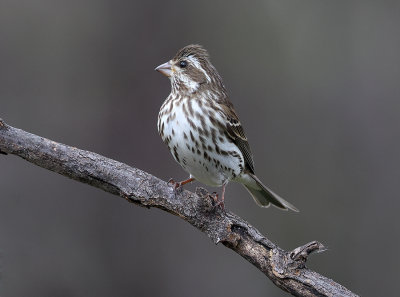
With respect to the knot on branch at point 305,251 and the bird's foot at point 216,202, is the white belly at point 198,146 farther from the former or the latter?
the knot on branch at point 305,251

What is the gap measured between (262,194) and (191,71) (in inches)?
56.2

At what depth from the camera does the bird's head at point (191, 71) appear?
7.18m

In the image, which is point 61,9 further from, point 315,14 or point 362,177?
point 362,177

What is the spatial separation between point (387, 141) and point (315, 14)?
296 centimetres

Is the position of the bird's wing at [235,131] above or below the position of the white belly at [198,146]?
above

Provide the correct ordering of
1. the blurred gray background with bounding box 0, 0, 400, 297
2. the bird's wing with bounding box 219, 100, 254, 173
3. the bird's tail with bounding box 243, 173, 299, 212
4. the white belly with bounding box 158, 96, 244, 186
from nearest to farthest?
the white belly with bounding box 158, 96, 244, 186 < the bird's wing with bounding box 219, 100, 254, 173 < the bird's tail with bounding box 243, 173, 299, 212 < the blurred gray background with bounding box 0, 0, 400, 297

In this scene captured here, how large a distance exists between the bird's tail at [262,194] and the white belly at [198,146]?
0.47 m

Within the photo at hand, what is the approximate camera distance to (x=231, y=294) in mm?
10516

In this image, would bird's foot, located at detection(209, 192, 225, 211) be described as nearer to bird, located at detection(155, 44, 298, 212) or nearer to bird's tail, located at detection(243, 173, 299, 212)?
bird, located at detection(155, 44, 298, 212)

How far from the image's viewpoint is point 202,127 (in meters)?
6.76

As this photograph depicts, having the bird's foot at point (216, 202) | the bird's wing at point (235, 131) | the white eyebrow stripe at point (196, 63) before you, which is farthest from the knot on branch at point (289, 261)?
the white eyebrow stripe at point (196, 63)

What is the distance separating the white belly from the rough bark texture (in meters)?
0.69

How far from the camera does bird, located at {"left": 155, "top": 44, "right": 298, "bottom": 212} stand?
6750 mm

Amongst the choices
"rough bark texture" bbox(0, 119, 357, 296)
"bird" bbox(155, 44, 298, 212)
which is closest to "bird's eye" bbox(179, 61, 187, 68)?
"bird" bbox(155, 44, 298, 212)
